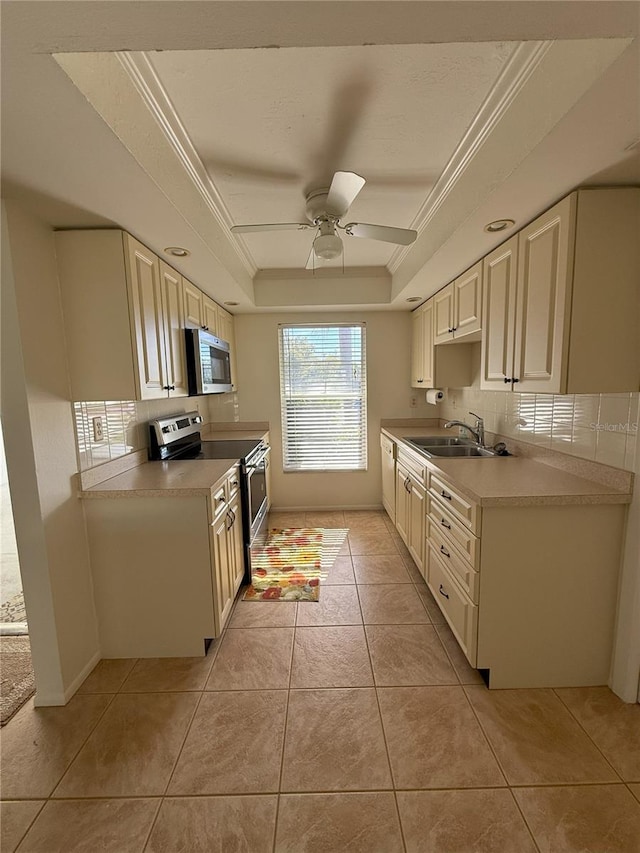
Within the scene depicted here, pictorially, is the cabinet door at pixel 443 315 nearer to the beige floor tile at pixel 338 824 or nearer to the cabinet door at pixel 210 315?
the cabinet door at pixel 210 315

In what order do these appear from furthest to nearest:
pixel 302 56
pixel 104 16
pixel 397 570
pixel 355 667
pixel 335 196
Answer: pixel 397 570 → pixel 355 667 → pixel 335 196 → pixel 302 56 → pixel 104 16

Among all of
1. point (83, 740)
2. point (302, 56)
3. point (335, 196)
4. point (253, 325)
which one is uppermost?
point (302, 56)

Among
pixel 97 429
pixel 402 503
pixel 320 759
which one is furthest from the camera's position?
pixel 402 503

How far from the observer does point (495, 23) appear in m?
0.79

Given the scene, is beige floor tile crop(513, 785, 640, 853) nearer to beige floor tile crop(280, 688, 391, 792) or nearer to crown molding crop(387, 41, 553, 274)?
beige floor tile crop(280, 688, 391, 792)

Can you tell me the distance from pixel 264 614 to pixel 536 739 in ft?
4.90

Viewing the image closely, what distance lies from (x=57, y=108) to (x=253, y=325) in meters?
2.89

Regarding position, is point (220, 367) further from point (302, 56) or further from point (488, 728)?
point (488, 728)

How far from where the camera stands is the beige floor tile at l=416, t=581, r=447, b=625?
2194mm

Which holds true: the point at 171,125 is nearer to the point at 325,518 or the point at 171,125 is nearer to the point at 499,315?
the point at 499,315

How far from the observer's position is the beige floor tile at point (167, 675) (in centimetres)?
174

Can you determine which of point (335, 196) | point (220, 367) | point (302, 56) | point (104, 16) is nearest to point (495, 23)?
point (302, 56)

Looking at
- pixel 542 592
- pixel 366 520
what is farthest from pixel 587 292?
pixel 366 520

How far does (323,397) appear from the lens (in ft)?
12.9
